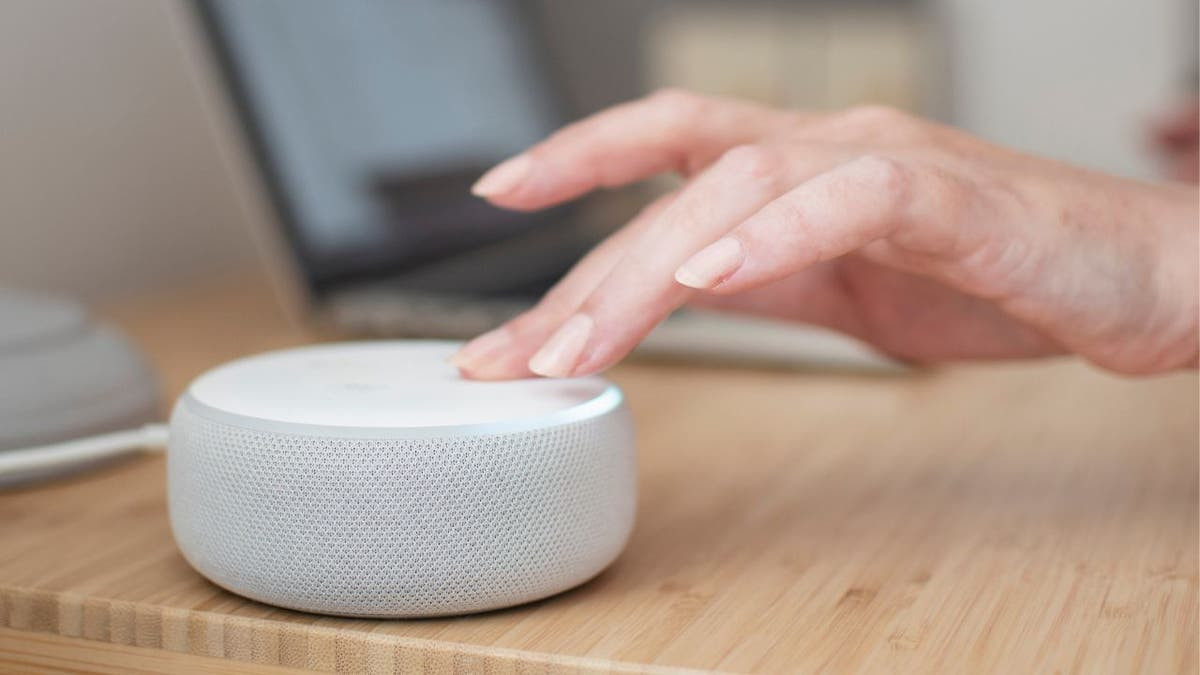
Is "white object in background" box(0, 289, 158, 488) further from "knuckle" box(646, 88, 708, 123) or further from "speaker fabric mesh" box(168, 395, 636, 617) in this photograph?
"knuckle" box(646, 88, 708, 123)

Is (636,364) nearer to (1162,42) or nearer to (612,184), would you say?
(612,184)

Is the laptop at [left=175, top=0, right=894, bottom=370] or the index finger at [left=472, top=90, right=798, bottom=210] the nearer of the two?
the index finger at [left=472, top=90, right=798, bottom=210]

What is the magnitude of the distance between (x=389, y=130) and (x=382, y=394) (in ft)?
1.91

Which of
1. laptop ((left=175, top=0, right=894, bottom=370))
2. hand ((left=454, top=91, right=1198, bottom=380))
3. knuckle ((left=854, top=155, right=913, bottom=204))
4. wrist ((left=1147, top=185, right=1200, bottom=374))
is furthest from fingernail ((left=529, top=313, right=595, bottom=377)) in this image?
laptop ((left=175, top=0, right=894, bottom=370))

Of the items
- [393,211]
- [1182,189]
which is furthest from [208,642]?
[393,211]

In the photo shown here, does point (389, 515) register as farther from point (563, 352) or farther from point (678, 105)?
point (678, 105)

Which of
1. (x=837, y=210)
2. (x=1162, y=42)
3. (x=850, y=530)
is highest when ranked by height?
(x=837, y=210)

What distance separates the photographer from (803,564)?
0.55 meters

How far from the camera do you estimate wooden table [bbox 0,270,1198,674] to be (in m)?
0.46

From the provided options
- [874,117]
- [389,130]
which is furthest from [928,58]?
[874,117]

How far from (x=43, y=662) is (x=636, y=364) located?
481mm

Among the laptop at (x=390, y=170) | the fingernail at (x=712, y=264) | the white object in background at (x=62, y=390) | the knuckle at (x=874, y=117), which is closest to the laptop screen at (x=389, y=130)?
the laptop at (x=390, y=170)

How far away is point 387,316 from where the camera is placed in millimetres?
984

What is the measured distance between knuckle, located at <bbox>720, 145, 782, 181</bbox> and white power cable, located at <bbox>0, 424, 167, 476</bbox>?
288mm
